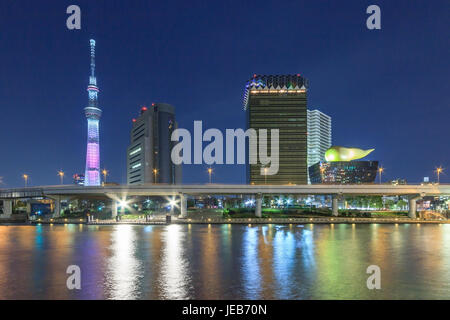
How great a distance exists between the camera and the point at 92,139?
173 metres

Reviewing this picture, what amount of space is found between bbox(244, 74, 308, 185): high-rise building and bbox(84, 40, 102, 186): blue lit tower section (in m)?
87.2

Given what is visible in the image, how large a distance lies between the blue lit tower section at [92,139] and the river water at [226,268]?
435 ft

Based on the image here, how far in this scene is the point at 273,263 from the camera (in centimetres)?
2944

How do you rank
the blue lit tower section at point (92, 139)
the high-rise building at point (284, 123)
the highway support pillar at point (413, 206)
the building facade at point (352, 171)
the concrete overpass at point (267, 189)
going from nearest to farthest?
the concrete overpass at point (267, 189) < the highway support pillar at point (413, 206) < the blue lit tower section at point (92, 139) < the building facade at point (352, 171) < the high-rise building at point (284, 123)

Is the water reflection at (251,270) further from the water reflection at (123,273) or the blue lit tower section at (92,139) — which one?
the blue lit tower section at (92,139)

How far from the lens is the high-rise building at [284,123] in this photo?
185625mm

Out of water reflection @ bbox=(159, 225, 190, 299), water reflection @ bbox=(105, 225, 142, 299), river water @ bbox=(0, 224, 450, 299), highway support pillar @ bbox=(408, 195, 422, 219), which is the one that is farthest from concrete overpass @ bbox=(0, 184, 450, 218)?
water reflection @ bbox=(159, 225, 190, 299)

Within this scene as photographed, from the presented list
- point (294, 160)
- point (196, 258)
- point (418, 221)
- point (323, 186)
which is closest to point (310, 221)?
point (323, 186)

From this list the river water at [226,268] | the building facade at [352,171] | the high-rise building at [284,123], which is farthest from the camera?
the high-rise building at [284,123]

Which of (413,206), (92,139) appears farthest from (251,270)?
(92,139)

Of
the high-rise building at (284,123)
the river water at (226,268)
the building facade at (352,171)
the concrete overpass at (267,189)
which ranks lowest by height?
the river water at (226,268)

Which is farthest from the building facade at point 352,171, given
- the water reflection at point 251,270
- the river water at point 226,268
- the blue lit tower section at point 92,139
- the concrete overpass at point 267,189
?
the water reflection at point 251,270

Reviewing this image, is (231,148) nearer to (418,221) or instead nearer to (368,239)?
(368,239)
